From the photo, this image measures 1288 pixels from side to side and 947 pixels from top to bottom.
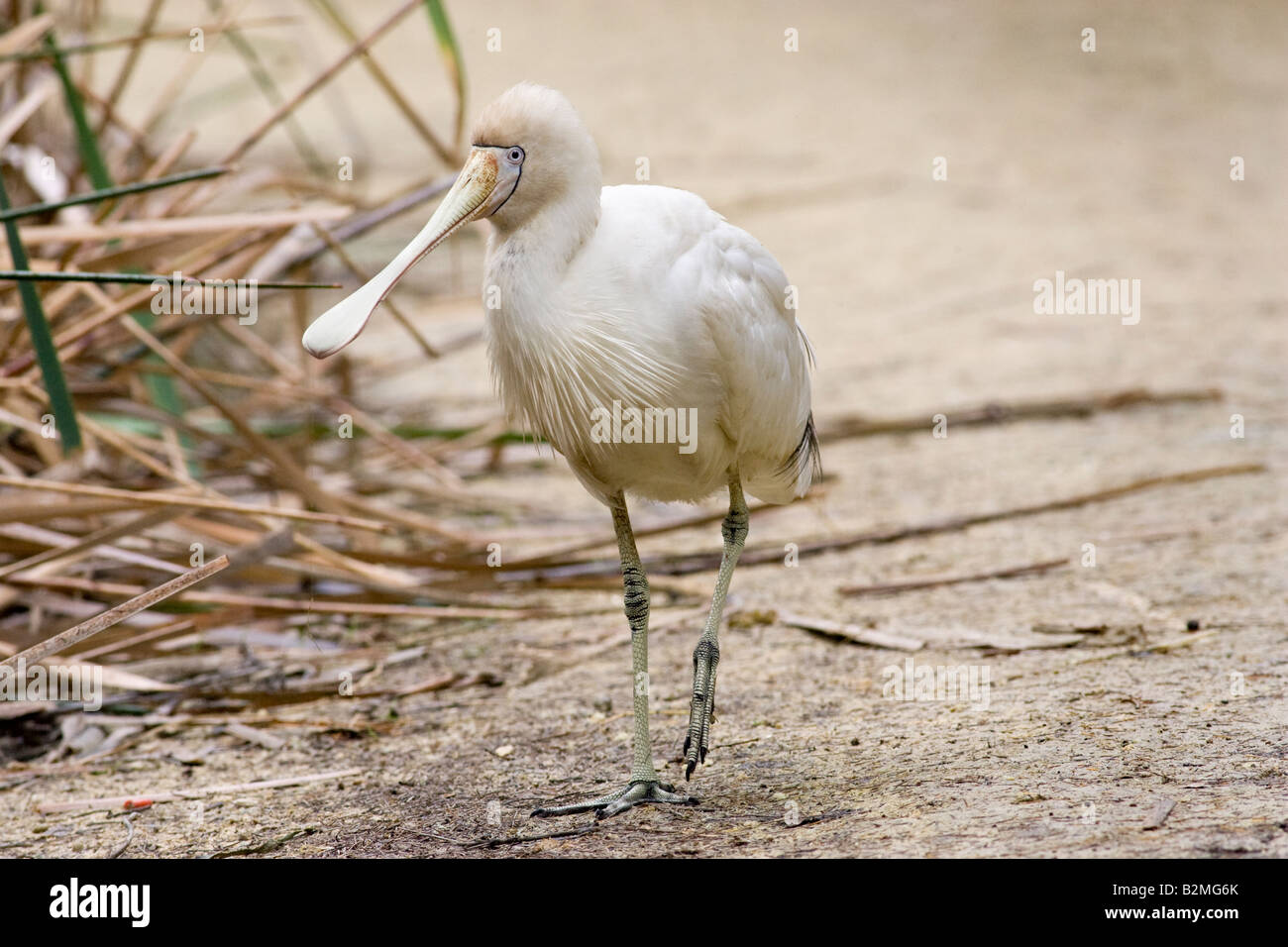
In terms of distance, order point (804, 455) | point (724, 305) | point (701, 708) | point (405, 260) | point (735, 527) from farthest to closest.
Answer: point (804, 455) < point (735, 527) < point (701, 708) < point (724, 305) < point (405, 260)

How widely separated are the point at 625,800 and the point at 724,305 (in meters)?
1.15

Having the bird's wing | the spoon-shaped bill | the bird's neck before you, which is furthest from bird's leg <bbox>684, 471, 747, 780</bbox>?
the spoon-shaped bill

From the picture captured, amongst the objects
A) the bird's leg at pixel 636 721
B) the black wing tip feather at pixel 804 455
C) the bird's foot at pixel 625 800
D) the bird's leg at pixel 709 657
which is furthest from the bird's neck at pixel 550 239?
the bird's foot at pixel 625 800

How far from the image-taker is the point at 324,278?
8492 millimetres

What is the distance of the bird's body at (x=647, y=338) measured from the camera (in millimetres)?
3023

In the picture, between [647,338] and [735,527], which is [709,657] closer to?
[735,527]

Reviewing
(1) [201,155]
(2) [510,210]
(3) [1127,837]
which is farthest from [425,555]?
(1) [201,155]

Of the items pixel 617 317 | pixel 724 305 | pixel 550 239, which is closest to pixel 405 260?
pixel 550 239

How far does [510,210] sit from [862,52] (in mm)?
12152

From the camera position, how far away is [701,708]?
330cm

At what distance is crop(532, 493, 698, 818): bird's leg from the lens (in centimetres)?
315

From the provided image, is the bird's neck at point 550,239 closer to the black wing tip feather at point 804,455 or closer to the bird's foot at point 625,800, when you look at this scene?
the black wing tip feather at point 804,455

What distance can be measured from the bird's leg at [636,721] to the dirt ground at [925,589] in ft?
0.23

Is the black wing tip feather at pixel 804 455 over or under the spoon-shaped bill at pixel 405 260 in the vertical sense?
under
